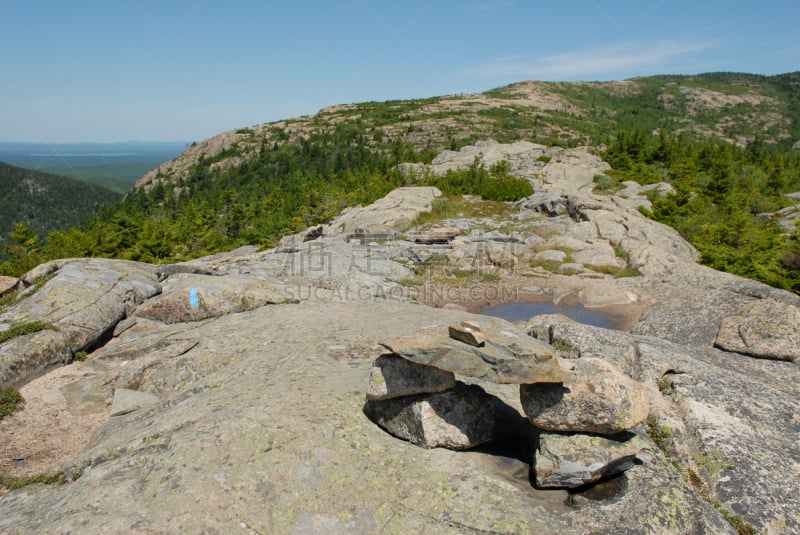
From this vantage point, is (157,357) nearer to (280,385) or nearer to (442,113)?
(280,385)

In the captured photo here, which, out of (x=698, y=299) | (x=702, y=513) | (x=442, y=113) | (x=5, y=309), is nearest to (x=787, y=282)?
(x=698, y=299)

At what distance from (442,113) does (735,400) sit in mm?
130008

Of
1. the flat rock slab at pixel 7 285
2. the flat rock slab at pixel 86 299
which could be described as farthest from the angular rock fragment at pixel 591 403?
the flat rock slab at pixel 7 285

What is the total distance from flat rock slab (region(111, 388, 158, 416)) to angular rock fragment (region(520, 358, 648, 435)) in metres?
8.91

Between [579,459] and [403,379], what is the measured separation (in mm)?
2879

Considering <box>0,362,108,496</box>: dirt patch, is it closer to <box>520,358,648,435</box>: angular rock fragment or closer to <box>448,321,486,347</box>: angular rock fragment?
<box>448,321,486,347</box>: angular rock fragment

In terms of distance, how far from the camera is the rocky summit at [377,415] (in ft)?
20.1

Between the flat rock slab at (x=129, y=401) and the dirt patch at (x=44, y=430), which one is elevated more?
the flat rock slab at (x=129, y=401)

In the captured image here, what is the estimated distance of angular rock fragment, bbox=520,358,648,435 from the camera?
21.1 feet

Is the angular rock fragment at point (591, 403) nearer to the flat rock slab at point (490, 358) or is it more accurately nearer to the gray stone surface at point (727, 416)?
the flat rock slab at point (490, 358)

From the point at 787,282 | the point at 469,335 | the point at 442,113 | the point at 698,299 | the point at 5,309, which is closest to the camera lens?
the point at 469,335

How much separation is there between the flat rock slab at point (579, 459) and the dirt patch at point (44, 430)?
Answer: 8830mm

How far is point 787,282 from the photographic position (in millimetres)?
19422

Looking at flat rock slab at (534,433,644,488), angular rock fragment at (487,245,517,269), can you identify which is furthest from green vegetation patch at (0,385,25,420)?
angular rock fragment at (487,245,517,269)
